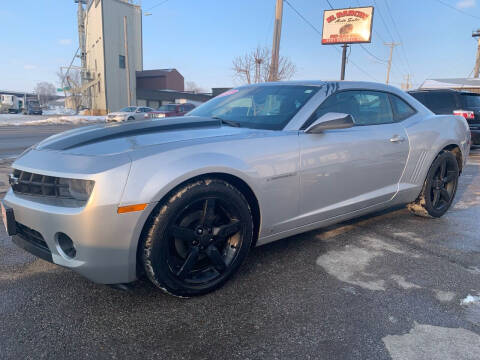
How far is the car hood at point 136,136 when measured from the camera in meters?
2.10

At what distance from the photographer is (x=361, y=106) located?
128 inches

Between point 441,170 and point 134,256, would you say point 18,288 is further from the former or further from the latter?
point 441,170

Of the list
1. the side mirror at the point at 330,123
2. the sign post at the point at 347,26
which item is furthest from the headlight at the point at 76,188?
the sign post at the point at 347,26

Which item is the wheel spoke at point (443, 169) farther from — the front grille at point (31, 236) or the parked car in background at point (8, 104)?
the parked car in background at point (8, 104)

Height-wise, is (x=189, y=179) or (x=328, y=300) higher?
(x=189, y=179)

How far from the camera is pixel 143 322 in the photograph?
2.00 meters

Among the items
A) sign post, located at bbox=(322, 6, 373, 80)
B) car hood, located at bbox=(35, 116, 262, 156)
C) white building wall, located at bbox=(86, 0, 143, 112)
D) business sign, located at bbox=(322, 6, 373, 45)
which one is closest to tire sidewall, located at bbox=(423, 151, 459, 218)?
car hood, located at bbox=(35, 116, 262, 156)

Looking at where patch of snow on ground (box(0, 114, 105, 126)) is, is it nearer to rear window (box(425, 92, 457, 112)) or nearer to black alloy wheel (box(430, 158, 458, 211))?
rear window (box(425, 92, 457, 112))

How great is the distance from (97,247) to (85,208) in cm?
22

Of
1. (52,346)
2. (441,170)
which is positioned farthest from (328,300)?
(441,170)

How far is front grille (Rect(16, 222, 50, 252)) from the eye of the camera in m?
2.08

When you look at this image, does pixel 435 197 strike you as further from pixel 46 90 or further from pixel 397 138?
pixel 46 90

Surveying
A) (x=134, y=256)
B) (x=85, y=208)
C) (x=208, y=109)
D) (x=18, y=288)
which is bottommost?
(x=18, y=288)

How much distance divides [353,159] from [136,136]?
1708mm
